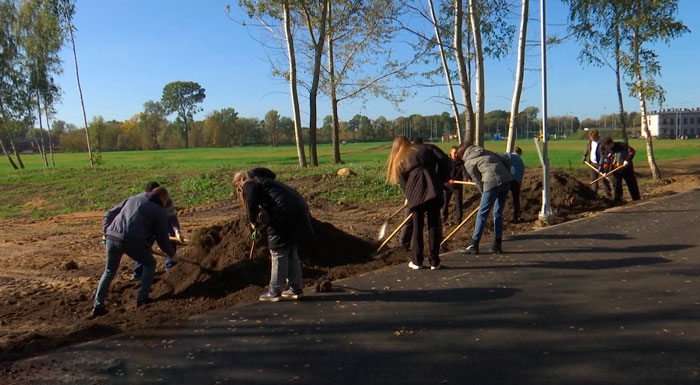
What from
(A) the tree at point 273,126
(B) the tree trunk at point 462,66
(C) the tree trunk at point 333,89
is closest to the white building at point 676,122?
(A) the tree at point 273,126

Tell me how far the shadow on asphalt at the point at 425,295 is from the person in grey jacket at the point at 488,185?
1877 mm

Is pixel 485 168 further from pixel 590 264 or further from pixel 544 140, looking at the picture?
pixel 544 140

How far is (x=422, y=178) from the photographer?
7469 mm

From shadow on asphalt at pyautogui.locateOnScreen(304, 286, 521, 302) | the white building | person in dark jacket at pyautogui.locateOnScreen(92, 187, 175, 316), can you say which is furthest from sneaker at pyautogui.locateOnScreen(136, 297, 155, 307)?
the white building

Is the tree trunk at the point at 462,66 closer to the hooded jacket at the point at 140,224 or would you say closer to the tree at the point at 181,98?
the hooded jacket at the point at 140,224

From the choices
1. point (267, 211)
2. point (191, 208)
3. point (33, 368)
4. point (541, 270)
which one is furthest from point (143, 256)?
point (191, 208)

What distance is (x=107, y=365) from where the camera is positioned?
4.79m

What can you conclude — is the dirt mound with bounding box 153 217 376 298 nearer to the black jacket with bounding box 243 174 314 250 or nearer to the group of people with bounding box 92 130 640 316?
the group of people with bounding box 92 130 640 316

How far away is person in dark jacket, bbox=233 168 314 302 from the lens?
6.28 metres

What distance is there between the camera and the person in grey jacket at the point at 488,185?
8.38 meters

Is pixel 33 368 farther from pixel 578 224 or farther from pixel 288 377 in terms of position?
pixel 578 224

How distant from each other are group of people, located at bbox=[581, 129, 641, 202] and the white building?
387ft

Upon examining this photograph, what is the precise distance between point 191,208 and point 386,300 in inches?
521

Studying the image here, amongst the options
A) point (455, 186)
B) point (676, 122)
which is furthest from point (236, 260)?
point (676, 122)
